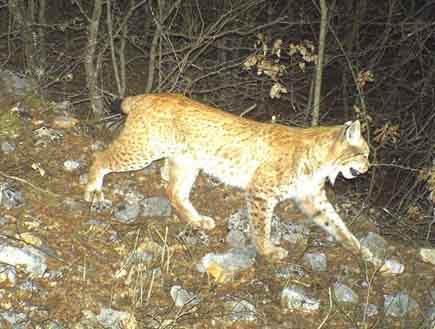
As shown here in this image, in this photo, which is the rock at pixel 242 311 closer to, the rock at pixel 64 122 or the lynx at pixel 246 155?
the lynx at pixel 246 155

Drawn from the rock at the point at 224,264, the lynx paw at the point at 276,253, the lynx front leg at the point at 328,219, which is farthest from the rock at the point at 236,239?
the lynx front leg at the point at 328,219

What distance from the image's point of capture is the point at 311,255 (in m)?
5.34

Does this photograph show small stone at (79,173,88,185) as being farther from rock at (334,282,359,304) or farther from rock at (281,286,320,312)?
rock at (334,282,359,304)

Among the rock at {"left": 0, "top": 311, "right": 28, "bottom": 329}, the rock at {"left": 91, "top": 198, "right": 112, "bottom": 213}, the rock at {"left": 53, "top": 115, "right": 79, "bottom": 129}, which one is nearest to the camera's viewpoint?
the rock at {"left": 0, "top": 311, "right": 28, "bottom": 329}

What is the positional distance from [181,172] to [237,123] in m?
0.73

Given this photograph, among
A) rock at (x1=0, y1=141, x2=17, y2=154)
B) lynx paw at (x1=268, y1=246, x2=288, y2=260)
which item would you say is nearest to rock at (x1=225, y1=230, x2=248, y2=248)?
lynx paw at (x1=268, y1=246, x2=288, y2=260)

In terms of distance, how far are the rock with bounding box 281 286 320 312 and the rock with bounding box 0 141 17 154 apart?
3.00m

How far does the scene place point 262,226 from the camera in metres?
5.36

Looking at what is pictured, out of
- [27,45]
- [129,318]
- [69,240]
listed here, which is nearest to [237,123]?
[69,240]

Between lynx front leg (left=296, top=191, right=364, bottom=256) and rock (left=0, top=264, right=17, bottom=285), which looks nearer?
rock (left=0, top=264, right=17, bottom=285)

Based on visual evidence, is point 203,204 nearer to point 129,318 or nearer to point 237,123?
point 237,123

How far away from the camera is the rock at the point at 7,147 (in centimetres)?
596

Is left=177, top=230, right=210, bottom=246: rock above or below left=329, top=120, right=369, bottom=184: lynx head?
below

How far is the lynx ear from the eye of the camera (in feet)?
17.2
